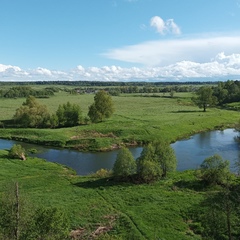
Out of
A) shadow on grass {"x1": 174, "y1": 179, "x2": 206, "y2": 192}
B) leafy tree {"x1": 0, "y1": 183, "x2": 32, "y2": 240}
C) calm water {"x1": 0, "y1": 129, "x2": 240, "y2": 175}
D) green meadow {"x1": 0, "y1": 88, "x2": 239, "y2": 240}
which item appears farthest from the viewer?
calm water {"x1": 0, "y1": 129, "x2": 240, "y2": 175}

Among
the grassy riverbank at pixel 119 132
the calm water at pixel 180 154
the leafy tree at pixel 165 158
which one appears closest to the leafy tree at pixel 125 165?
the leafy tree at pixel 165 158

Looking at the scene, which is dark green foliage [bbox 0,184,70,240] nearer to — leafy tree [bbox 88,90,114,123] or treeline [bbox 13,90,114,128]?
leafy tree [bbox 88,90,114,123]

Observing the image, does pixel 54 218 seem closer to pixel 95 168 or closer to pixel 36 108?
pixel 95 168

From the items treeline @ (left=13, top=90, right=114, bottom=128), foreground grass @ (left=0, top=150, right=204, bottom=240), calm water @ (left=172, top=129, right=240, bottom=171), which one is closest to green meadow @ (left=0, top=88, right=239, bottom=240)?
foreground grass @ (left=0, top=150, right=204, bottom=240)

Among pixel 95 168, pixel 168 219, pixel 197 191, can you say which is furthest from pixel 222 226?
pixel 95 168

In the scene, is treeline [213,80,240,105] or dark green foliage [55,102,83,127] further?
treeline [213,80,240,105]

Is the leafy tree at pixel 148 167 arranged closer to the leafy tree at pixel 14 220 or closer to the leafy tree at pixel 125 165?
the leafy tree at pixel 125 165
